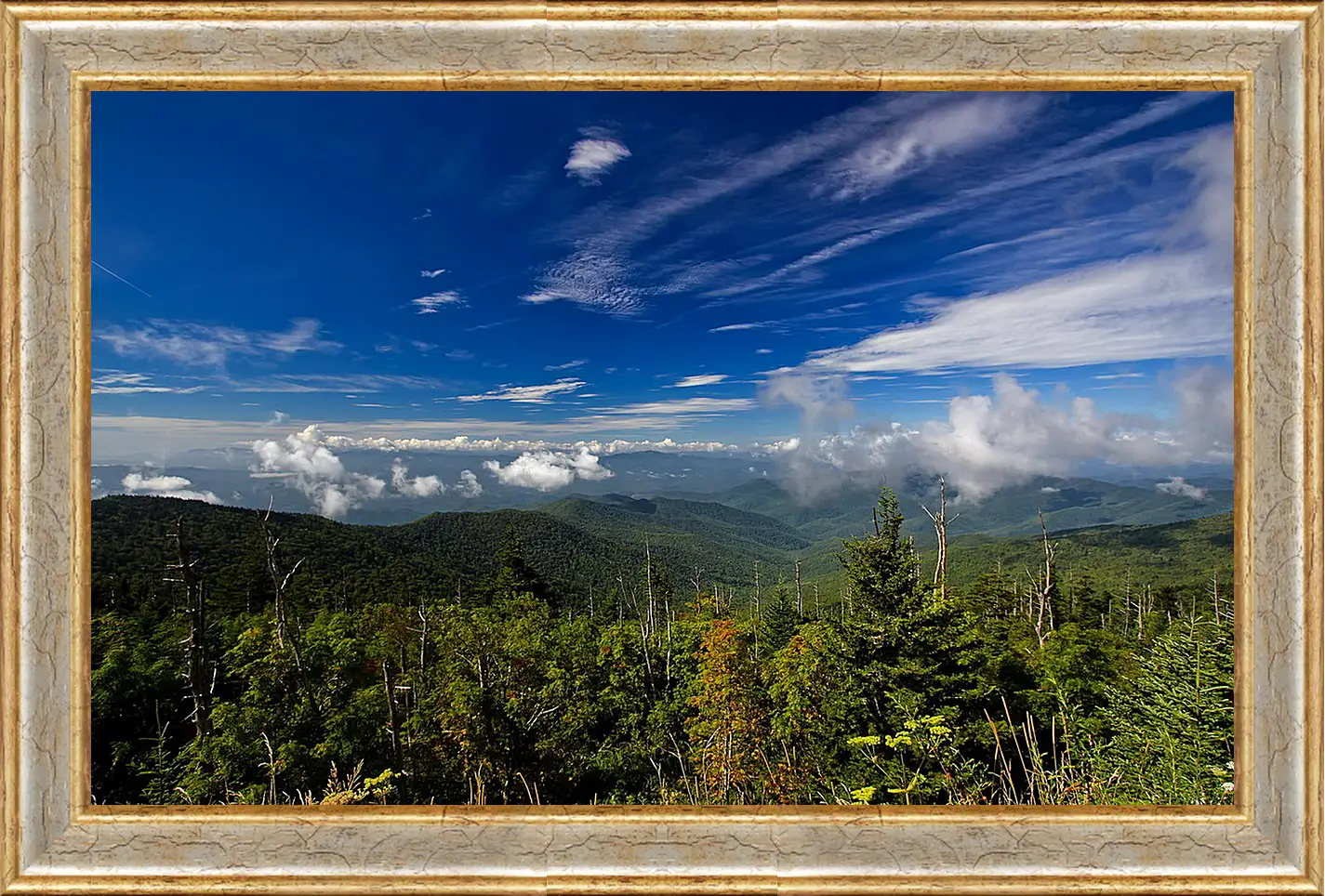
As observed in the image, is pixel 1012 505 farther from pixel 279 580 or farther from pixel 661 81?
pixel 279 580

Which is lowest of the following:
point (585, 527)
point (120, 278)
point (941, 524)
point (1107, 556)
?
point (1107, 556)

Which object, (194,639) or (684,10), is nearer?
(684,10)

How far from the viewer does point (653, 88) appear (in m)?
1.41

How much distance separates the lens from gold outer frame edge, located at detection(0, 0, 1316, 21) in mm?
1355

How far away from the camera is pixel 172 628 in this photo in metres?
3.97

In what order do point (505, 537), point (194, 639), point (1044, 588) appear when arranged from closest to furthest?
1. point (194, 639)
2. point (505, 537)
3. point (1044, 588)

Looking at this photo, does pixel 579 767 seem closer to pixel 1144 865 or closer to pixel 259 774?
pixel 259 774

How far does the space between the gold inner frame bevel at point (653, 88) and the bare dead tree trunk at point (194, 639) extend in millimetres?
1550

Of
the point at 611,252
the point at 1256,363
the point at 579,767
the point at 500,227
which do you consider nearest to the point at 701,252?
the point at 611,252

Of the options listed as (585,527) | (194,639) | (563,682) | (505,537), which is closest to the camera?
(194,639)

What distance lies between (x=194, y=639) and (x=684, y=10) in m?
4.18

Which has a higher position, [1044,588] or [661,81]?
[661,81]

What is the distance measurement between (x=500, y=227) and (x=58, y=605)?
2.23m

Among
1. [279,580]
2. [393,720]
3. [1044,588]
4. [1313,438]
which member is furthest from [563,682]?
[1044,588]
